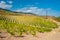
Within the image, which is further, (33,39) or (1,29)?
(1,29)

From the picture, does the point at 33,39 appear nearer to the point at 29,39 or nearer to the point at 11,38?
the point at 29,39

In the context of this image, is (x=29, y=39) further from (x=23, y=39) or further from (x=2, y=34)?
(x=2, y=34)

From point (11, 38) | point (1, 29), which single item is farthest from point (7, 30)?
point (11, 38)

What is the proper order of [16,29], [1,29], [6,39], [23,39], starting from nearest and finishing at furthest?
1. [6,39]
2. [23,39]
3. [1,29]
4. [16,29]

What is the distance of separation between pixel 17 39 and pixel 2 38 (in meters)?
1.02

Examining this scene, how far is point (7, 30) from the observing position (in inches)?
578

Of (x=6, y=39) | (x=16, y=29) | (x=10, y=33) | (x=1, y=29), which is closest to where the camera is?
(x=6, y=39)

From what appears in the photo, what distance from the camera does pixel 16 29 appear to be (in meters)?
16.0

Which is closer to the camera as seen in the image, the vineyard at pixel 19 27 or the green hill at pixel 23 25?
the vineyard at pixel 19 27

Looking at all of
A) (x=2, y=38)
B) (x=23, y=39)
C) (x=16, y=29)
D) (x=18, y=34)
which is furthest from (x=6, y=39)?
(x=16, y=29)

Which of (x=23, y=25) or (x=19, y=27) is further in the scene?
(x=23, y=25)

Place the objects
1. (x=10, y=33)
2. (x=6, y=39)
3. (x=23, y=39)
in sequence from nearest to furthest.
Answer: (x=6, y=39) < (x=23, y=39) < (x=10, y=33)

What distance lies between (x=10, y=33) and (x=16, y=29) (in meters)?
2.04

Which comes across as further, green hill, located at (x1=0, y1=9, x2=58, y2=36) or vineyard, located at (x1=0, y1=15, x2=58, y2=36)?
green hill, located at (x1=0, y1=9, x2=58, y2=36)
